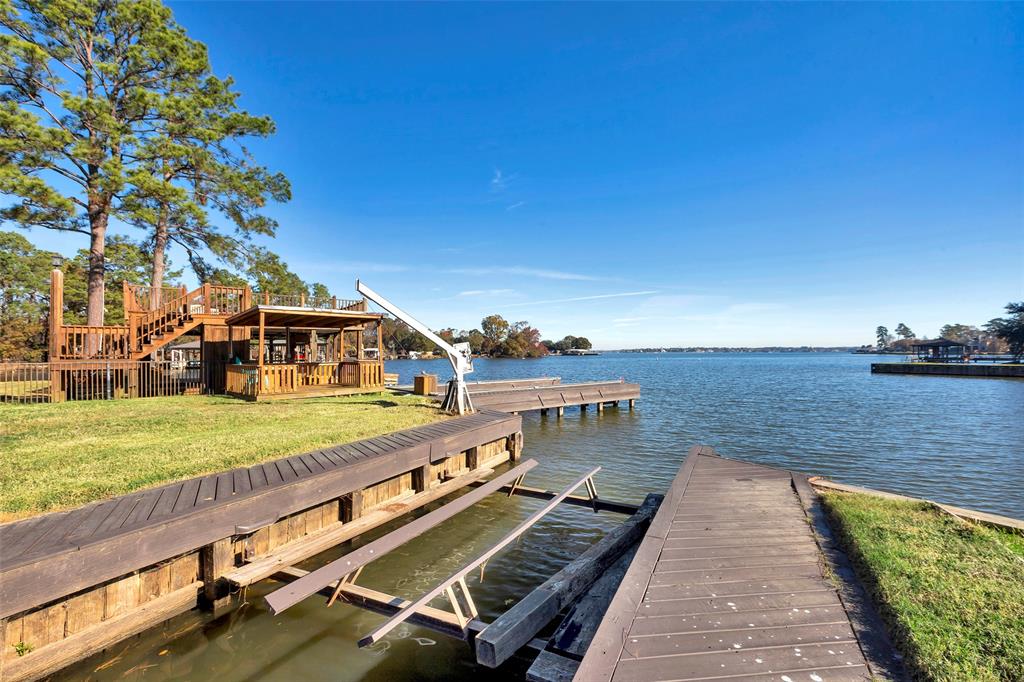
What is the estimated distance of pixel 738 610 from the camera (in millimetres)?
3424

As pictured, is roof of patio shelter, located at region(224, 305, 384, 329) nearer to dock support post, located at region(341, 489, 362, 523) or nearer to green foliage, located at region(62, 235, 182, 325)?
dock support post, located at region(341, 489, 362, 523)

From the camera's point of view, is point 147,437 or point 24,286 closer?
point 147,437

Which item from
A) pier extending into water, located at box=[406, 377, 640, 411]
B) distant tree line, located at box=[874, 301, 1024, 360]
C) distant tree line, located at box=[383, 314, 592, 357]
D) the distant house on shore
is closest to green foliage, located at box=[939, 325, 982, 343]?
distant tree line, located at box=[874, 301, 1024, 360]

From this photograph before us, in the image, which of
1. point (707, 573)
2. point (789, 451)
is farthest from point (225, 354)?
point (789, 451)

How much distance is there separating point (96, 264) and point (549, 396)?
63.6 feet

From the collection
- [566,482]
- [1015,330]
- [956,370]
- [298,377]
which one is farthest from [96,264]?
[1015,330]

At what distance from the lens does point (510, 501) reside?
30.9 feet

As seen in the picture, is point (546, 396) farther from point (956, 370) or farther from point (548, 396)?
point (956, 370)

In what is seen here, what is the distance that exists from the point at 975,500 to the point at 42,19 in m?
32.4

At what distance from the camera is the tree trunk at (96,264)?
56.6 feet

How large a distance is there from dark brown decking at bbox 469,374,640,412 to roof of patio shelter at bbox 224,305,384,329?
5.85 m

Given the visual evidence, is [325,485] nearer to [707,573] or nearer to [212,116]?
[707,573]

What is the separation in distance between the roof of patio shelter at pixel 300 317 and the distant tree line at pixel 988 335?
87.1 metres

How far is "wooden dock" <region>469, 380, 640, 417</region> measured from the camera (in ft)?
67.9
